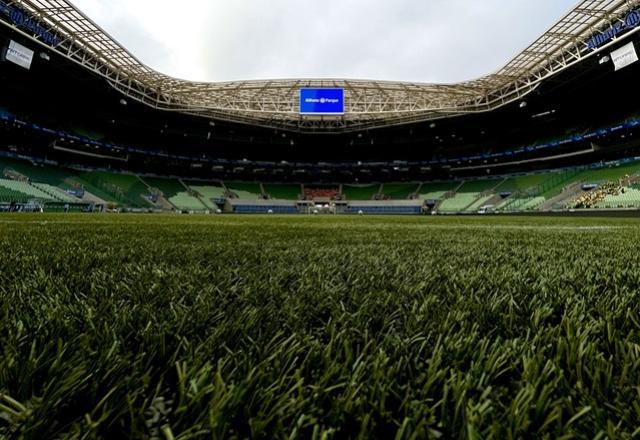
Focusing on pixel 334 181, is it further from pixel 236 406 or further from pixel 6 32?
pixel 236 406

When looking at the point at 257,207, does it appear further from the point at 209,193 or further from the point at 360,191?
the point at 360,191

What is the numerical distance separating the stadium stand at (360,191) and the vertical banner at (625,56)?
88.7ft

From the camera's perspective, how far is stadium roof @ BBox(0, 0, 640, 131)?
17.5 meters

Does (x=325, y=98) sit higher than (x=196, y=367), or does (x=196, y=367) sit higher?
(x=325, y=98)

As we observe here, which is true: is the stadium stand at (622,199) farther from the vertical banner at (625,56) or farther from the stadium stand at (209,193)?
the stadium stand at (209,193)

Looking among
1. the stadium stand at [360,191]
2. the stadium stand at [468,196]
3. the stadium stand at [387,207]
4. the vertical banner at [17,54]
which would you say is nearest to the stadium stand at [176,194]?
the vertical banner at [17,54]

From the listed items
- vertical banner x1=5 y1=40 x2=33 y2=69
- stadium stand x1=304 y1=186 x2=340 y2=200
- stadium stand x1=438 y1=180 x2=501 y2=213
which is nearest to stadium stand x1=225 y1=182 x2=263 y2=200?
stadium stand x1=304 y1=186 x2=340 y2=200

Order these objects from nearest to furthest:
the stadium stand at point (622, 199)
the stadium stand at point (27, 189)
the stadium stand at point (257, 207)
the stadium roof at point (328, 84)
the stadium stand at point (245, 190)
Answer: the stadium roof at point (328, 84) < the stadium stand at point (622, 199) < the stadium stand at point (27, 189) < the stadium stand at point (257, 207) < the stadium stand at point (245, 190)

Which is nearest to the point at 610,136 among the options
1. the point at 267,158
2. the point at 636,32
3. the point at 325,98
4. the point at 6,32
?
the point at 636,32

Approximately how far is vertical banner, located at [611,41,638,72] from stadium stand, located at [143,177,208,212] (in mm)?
33917

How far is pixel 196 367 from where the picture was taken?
0.49 meters

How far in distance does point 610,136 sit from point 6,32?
140 feet

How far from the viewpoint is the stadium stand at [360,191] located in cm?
4303

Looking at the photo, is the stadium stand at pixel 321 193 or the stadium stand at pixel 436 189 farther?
the stadium stand at pixel 321 193
